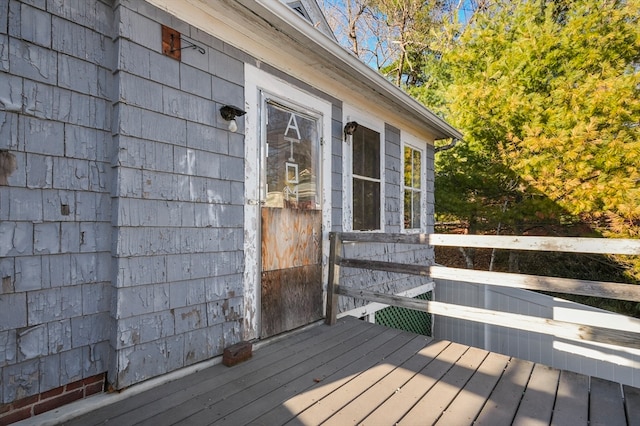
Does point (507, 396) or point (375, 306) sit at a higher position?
point (507, 396)

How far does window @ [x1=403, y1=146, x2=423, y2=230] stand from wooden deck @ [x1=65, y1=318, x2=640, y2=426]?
2878mm

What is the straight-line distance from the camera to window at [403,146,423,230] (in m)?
5.16

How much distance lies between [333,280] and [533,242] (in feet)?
5.76

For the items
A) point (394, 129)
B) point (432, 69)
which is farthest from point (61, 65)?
point (432, 69)

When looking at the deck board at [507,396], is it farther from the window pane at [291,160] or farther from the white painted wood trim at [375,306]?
the window pane at [291,160]

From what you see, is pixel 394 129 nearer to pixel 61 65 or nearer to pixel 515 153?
pixel 515 153

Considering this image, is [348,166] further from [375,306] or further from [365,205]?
[375,306]

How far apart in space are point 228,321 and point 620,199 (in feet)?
21.8

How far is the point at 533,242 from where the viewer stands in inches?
85.4

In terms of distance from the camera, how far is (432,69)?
10781 mm

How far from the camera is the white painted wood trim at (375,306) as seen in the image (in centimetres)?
392

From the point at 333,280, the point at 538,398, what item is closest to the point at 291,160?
the point at 333,280

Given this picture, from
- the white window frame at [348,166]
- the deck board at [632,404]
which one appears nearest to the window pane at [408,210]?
the white window frame at [348,166]

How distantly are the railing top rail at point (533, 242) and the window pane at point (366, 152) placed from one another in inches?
51.3
